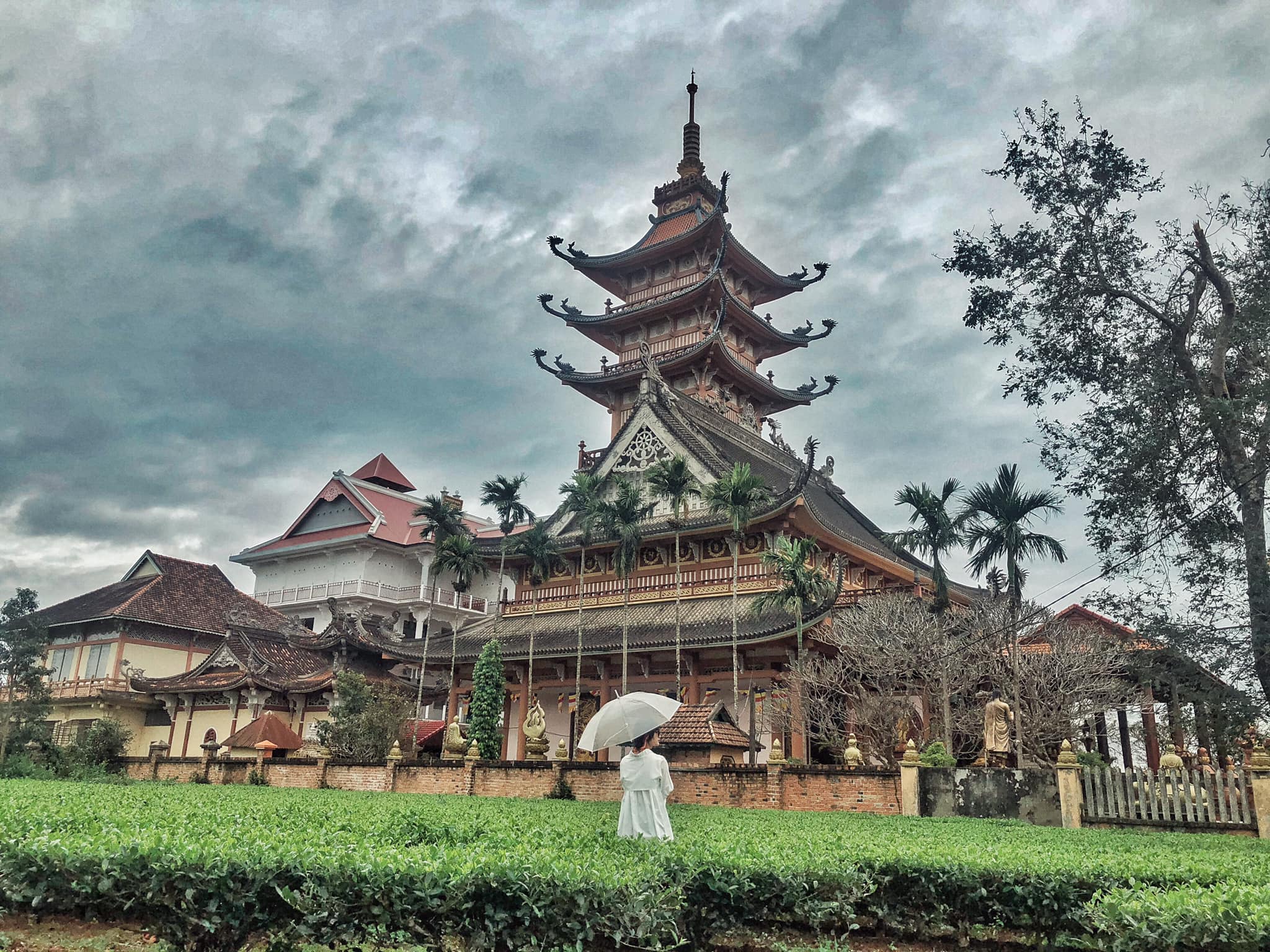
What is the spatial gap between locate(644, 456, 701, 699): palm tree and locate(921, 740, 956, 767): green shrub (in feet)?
25.8

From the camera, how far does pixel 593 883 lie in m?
5.86

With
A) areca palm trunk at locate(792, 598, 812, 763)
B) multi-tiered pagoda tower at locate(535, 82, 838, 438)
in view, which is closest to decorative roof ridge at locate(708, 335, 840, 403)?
multi-tiered pagoda tower at locate(535, 82, 838, 438)

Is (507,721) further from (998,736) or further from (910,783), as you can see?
(998,736)

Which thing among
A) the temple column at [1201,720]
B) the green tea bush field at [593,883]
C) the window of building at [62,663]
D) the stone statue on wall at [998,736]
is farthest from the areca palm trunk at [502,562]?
the window of building at [62,663]

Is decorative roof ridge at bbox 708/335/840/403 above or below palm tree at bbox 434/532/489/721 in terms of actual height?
above

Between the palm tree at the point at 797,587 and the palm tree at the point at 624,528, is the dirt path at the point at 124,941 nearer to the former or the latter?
the palm tree at the point at 797,587

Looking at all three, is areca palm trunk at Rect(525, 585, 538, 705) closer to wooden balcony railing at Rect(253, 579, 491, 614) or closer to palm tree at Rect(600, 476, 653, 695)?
palm tree at Rect(600, 476, 653, 695)

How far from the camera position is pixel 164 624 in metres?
41.3

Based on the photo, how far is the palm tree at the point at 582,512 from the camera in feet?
93.0

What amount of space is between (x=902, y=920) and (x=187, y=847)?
541 cm

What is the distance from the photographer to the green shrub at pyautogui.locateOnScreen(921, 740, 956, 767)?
17500mm

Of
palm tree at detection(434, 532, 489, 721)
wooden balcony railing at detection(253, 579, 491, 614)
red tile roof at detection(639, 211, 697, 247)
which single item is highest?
red tile roof at detection(639, 211, 697, 247)

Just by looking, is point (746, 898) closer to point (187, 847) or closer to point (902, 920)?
point (902, 920)

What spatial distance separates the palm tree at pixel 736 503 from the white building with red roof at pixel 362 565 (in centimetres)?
2399
